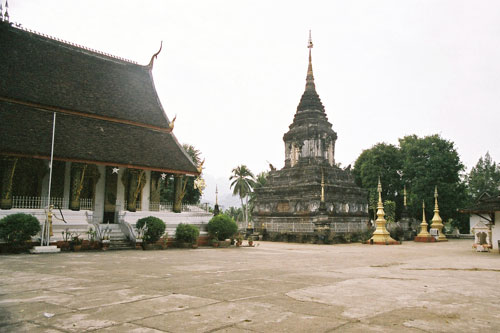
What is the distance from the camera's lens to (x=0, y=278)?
27.0 feet

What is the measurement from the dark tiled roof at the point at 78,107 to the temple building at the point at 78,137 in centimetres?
5

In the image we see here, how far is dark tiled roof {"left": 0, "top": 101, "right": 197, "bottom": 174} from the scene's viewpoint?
17031mm

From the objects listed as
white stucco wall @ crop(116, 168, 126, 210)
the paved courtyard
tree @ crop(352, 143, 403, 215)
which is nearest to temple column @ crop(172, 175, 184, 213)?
white stucco wall @ crop(116, 168, 126, 210)

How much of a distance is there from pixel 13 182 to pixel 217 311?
15.8 meters

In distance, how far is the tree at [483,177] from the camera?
60344 millimetres

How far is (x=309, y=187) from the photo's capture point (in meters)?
30.2

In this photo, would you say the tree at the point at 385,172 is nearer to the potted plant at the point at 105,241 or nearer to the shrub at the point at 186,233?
the shrub at the point at 186,233

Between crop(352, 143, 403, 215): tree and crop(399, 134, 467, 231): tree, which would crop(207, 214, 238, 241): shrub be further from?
crop(352, 143, 403, 215): tree

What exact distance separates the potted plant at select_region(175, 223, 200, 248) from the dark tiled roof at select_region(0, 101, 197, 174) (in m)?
3.43

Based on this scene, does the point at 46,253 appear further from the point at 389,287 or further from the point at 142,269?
the point at 389,287

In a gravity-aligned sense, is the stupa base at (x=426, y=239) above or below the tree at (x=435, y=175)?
below

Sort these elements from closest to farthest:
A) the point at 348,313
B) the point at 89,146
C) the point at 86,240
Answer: the point at 348,313
the point at 86,240
the point at 89,146

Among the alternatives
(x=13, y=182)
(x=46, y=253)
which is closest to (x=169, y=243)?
(x=46, y=253)

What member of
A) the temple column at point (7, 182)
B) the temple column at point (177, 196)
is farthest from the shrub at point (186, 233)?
the temple column at point (7, 182)
